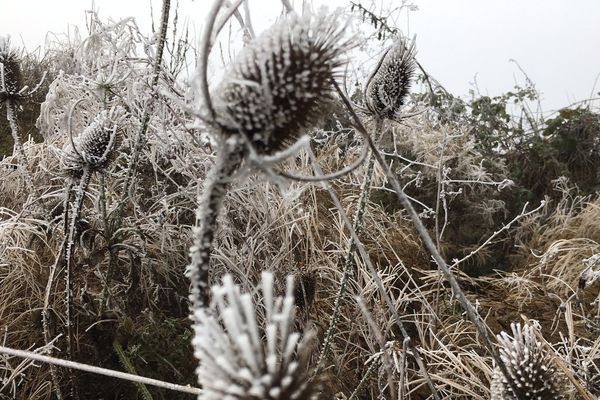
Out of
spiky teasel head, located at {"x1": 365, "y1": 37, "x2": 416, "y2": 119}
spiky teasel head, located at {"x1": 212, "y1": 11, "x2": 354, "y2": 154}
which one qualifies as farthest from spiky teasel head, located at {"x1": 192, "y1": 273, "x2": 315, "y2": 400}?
spiky teasel head, located at {"x1": 365, "y1": 37, "x2": 416, "y2": 119}

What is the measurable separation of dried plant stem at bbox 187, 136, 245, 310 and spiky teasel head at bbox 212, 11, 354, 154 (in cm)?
3

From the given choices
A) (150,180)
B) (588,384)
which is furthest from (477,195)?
(588,384)

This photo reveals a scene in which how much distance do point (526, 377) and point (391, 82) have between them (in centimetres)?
100

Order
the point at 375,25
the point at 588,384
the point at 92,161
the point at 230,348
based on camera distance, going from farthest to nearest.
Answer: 1. the point at 375,25
2. the point at 92,161
3. the point at 588,384
4. the point at 230,348

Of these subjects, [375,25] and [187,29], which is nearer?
[375,25]

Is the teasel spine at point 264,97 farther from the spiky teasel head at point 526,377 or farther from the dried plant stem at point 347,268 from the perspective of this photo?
the dried plant stem at point 347,268

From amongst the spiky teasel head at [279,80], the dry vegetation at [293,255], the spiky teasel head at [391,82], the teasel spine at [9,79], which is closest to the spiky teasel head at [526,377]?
the dry vegetation at [293,255]

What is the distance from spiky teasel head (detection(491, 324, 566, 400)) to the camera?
3.47 feet

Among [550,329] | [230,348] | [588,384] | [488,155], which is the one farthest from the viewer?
[488,155]

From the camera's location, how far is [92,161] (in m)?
1.84

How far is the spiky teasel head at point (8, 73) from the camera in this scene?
7.35 feet

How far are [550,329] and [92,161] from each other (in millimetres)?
1941

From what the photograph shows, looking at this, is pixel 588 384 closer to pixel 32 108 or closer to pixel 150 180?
pixel 150 180

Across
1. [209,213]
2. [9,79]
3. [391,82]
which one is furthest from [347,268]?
[9,79]
